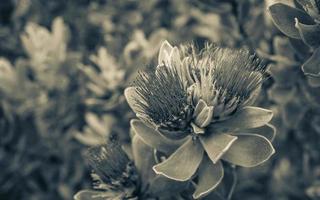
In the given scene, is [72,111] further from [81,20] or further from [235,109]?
[235,109]

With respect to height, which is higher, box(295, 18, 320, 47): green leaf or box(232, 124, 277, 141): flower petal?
box(295, 18, 320, 47): green leaf

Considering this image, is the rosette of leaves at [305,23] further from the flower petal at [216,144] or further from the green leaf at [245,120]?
the flower petal at [216,144]

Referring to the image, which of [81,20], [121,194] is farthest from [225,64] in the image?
[81,20]

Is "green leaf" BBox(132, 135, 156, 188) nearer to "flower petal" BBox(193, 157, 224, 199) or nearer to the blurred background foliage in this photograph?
"flower petal" BBox(193, 157, 224, 199)

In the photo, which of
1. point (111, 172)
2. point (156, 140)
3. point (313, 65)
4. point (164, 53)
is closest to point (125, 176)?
point (111, 172)

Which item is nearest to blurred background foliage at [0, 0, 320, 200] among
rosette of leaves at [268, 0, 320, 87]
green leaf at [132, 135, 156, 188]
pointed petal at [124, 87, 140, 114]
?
rosette of leaves at [268, 0, 320, 87]

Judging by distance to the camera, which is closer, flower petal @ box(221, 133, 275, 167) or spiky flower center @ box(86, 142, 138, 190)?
flower petal @ box(221, 133, 275, 167)

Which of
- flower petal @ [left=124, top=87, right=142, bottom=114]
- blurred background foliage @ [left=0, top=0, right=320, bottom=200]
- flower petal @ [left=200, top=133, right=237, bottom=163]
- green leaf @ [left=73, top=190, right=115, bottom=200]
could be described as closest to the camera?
flower petal @ [left=200, top=133, right=237, bottom=163]
